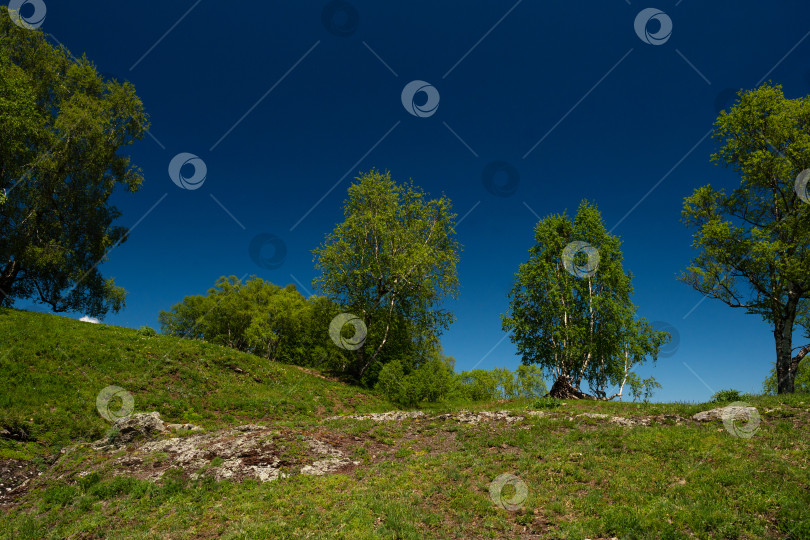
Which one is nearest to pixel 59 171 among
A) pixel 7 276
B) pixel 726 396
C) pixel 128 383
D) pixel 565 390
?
pixel 7 276

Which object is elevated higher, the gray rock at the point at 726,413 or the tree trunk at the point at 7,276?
the tree trunk at the point at 7,276

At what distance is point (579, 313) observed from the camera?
27.7 metres

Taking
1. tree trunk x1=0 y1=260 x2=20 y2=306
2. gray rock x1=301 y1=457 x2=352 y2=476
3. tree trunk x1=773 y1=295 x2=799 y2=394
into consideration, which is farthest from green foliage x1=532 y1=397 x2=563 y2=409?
tree trunk x1=0 y1=260 x2=20 y2=306

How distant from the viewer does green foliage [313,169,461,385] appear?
33.6m

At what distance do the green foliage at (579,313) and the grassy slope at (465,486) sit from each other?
898cm

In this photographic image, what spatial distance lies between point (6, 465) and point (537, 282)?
95.8ft

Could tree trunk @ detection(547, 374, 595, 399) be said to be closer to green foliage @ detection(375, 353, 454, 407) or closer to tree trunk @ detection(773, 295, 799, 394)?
green foliage @ detection(375, 353, 454, 407)

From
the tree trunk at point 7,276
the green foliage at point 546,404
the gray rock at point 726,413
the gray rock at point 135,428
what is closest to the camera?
the gray rock at point 726,413

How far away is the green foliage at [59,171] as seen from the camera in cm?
2725

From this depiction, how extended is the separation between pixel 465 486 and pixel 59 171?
122ft

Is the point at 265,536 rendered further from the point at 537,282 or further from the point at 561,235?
the point at 561,235

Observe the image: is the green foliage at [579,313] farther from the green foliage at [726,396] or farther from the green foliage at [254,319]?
the green foliage at [254,319]

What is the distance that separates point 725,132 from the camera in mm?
24891

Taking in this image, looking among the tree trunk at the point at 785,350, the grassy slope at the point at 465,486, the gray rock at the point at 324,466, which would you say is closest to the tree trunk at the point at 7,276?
the grassy slope at the point at 465,486
